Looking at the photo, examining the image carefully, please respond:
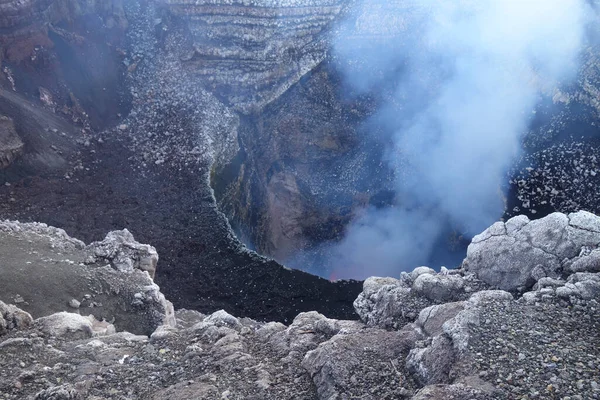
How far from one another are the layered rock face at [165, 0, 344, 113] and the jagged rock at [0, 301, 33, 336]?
1733cm

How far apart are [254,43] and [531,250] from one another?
61.7 ft

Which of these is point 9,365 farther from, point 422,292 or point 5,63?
point 5,63

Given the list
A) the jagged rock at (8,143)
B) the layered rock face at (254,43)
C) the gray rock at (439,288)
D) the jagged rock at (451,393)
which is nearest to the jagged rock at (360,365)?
the jagged rock at (451,393)

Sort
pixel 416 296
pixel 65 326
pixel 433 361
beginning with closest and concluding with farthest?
pixel 433 361
pixel 65 326
pixel 416 296

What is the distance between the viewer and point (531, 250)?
1121 cm

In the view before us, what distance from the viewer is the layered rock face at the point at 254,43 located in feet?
86.4

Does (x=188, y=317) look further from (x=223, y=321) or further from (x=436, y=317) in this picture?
(x=436, y=317)

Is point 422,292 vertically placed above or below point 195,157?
below

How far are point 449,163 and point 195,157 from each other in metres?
12.5

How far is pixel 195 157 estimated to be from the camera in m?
24.5

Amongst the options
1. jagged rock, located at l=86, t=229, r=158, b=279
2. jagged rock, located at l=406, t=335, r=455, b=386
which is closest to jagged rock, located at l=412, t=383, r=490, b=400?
jagged rock, located at l=406, t=335, r=455, b=386

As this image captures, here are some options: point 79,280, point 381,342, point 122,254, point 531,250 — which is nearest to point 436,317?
point 381,342

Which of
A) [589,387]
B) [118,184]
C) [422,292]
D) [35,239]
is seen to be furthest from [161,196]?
[589,387]

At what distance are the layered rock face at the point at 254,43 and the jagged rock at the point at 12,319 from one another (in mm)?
17333
